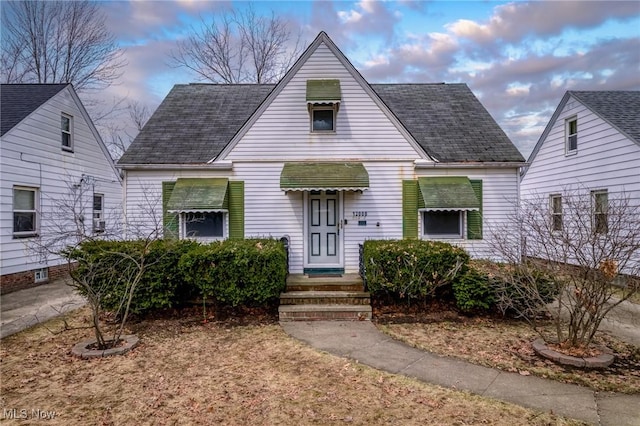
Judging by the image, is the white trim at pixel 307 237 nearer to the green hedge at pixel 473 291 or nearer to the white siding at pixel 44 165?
the green hedge at pixel 473 291

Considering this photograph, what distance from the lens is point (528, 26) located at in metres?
11.0

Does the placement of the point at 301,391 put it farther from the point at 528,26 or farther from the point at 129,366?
the point at 528,26

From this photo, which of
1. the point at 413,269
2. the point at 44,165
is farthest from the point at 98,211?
the point at 413,269

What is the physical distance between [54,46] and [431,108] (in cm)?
2337

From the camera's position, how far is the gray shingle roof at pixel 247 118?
11.2 metres

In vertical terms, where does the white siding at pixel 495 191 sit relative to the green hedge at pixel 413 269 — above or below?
above

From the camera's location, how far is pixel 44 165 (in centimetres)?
1206

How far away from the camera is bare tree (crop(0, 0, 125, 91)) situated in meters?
21.4

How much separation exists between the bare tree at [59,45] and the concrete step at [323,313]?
2203 cm

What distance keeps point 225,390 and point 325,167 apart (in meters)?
6.96

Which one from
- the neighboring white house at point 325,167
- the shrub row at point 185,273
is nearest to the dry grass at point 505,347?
the shrub row at point 185,273

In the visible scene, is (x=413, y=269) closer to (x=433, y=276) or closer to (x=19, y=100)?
(x=433, y=276)

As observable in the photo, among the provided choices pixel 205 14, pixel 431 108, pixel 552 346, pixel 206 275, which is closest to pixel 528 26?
pixel 431 108

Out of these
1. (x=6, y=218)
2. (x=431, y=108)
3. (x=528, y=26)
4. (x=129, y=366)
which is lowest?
(x=129, y=366)
